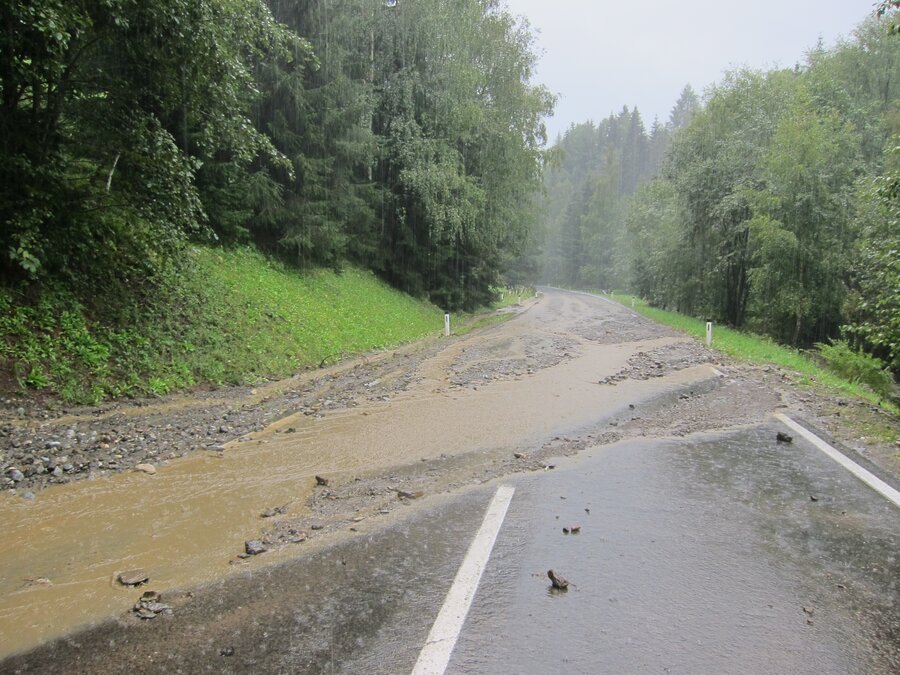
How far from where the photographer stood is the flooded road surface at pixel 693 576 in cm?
292

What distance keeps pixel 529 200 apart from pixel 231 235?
20.4m

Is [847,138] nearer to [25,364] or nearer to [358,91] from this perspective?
[358,91]

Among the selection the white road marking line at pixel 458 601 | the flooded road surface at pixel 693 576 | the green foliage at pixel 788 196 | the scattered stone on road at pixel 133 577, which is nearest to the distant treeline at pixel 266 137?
Result: the scattered stone on road at pixel 133 577

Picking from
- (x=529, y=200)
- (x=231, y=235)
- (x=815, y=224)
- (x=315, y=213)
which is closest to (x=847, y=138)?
(x=815, y=224)

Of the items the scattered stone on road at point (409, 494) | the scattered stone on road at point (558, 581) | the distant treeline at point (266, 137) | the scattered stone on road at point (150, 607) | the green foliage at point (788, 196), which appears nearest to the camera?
the scattered stone on road at point (150, 607)

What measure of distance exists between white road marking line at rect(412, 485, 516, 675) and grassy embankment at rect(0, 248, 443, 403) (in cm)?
663

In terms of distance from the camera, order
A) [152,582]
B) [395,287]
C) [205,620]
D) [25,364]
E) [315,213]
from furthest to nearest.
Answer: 1. [395,287]
2. [315,213]
3. [25,364]
4. [152,582]
5. [205,620]

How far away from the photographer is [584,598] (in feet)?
11.4

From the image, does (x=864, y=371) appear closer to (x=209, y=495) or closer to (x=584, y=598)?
(x=584, y=598)

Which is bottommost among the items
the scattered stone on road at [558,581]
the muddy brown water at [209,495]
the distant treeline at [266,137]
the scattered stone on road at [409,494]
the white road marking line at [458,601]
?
the muddy brown water at [209,495]

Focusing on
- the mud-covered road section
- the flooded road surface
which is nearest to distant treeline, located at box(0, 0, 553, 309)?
the mud-covered road section

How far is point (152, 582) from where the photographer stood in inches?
145

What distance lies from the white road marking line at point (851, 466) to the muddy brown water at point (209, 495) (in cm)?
270

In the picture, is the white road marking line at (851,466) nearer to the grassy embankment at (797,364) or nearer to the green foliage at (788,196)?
the grassy embankment at (797,364)
